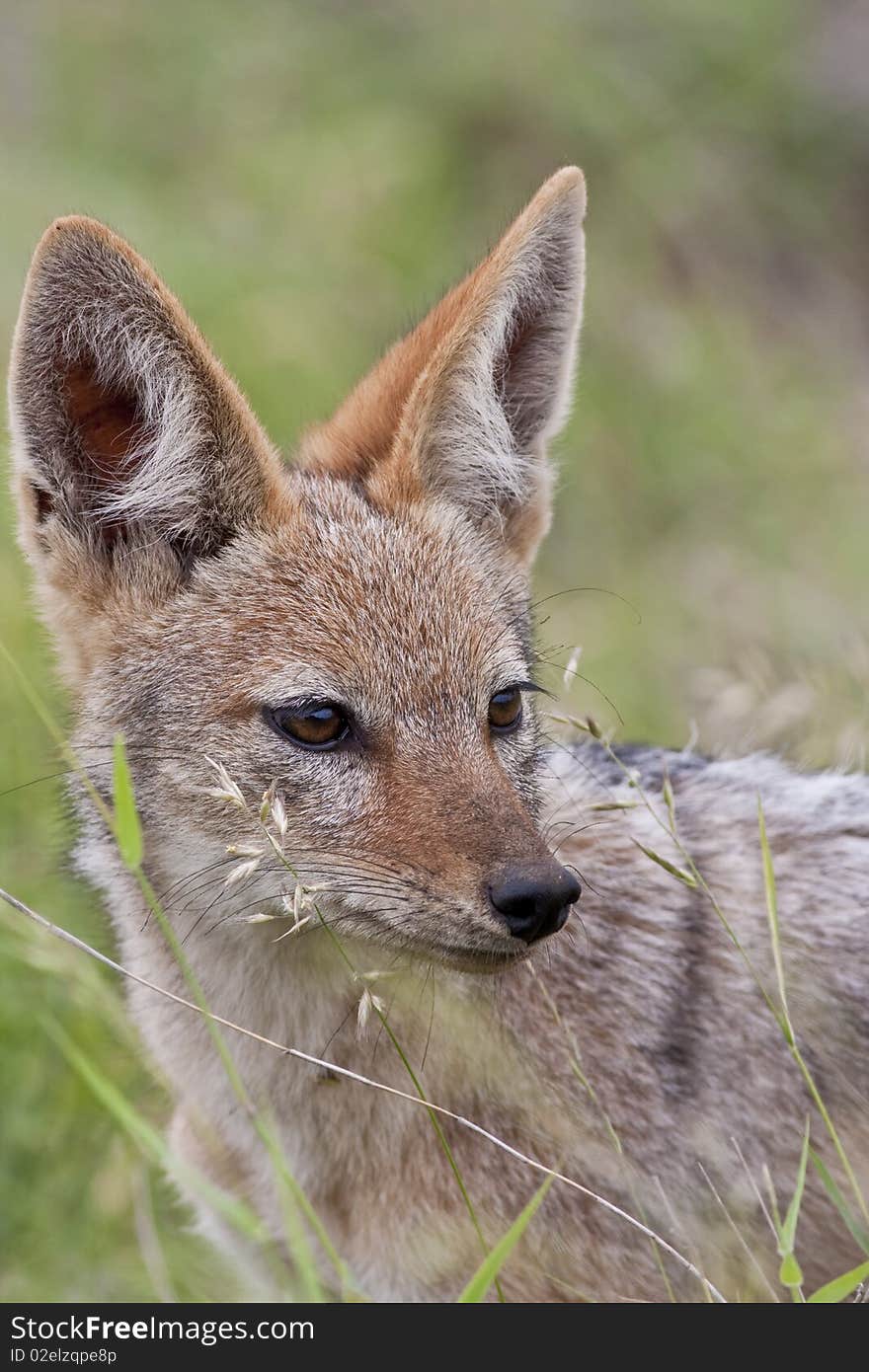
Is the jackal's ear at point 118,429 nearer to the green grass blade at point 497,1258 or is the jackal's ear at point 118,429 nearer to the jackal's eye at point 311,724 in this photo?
the jackal's eye at point 311,724

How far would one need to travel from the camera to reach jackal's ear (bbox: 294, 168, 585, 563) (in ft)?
12.6

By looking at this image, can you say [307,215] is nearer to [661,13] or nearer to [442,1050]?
[661,13]

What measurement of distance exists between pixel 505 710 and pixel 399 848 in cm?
62

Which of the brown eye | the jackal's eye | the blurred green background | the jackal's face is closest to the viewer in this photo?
the jackal's face

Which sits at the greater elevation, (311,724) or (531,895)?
(311,724)

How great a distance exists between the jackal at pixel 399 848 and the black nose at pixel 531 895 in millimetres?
108

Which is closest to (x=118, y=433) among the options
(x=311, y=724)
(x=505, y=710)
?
(x=311, y=724)

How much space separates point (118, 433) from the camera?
3.72 metres

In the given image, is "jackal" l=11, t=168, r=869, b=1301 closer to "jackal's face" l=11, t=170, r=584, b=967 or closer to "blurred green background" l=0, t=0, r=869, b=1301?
"jackal's face" l=11, t=170, r=584, b=967

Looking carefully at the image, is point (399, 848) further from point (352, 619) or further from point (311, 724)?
point (352, 619)

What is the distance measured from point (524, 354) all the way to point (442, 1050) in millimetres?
1906

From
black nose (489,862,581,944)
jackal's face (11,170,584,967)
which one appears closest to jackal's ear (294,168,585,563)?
jackal's face (11,170,584,967)

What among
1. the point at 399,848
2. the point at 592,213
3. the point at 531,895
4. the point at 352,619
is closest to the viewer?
the point at 531,895

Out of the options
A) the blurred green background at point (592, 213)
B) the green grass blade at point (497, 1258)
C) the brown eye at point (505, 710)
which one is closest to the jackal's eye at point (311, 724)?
the brown eye at point (505, 710)
